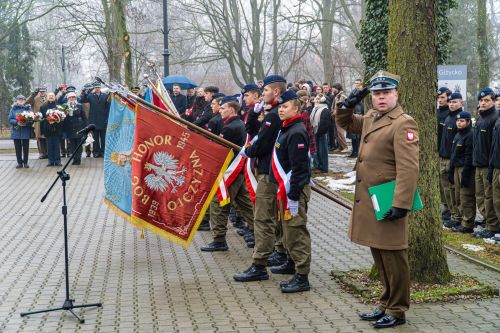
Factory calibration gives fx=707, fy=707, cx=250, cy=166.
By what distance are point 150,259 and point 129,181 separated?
3.53ft

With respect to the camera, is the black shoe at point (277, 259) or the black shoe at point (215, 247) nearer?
the black shoe at point (277, 259)

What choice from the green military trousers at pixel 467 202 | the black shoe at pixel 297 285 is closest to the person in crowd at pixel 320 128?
the green military trousers at pixel 467 202

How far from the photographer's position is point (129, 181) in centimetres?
925

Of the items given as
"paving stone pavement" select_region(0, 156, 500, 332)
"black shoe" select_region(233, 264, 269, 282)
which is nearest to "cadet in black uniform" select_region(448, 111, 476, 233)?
"paving stone pavement" select_region(0, 156, 500, 332)

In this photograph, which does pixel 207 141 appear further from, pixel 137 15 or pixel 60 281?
pixel 137 15

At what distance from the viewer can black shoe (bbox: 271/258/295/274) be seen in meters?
8.41

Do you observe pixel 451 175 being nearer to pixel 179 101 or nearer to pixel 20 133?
pixel 179 101

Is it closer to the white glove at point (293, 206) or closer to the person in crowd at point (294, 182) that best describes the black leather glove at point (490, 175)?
the person in crowd at point (294, 182)

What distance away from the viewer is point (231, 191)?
9828 mm

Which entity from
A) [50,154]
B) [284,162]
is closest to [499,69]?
[50,154]

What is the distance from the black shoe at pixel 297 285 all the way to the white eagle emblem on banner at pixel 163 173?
1.94 metres

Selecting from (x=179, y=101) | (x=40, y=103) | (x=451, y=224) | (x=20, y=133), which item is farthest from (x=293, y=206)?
(x=40, y=103)

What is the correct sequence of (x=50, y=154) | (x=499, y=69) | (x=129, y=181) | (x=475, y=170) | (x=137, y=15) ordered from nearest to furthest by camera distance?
(x=129, y=181) < (x=475, y=170) < (x=50, y=154) < (x=137, y=15) < (x=499, y=69)

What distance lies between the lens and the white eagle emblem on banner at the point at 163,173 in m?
8.59
